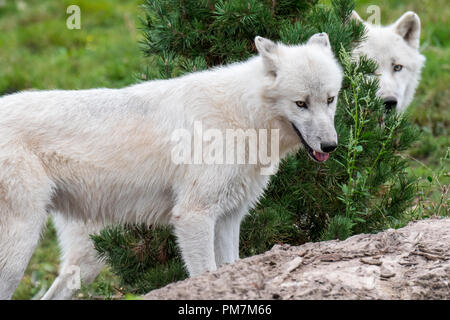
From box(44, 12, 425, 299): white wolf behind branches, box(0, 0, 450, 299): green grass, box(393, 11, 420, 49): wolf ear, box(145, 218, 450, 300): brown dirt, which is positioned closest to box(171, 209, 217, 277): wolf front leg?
box(145, 218, 450, 300): brown dirt

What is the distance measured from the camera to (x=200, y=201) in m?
4.37

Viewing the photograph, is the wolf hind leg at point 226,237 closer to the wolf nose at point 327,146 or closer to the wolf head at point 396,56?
the wolf nose at point 327,146

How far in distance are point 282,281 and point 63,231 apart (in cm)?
295

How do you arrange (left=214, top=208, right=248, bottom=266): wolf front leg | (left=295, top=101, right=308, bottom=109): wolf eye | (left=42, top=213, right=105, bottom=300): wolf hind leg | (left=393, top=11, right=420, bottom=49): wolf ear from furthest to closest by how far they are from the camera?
(left=393, top=11, right=420, bottom=49): wolf ear, (left=42, top=213, right=105, bottom=300): wolf hind leg, (left=214, top=208, right=248, bottom=266): wolf front leg, (left=295, top=101, right=308, bottom=109): wolf eye

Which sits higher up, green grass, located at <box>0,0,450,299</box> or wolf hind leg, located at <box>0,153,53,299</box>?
green grass, located at <box>0,0,450,299</box>

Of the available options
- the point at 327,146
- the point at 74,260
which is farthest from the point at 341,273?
the point at 74,260

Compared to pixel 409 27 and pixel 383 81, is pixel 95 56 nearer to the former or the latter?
pixel 409 27

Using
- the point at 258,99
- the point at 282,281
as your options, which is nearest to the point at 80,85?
the point at 258,99

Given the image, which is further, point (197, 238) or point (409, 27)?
point (409, 27)

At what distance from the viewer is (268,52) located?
4355 mm

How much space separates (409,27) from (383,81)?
36.5 inches

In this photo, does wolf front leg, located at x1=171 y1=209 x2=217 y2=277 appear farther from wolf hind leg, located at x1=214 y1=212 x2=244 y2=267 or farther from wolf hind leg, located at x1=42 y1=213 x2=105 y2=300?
wolf hind leg, located at x1=42 y1=213 x2=105 y2=300

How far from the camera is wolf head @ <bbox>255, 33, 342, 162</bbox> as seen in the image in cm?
422

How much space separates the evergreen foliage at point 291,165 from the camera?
16.4ft
